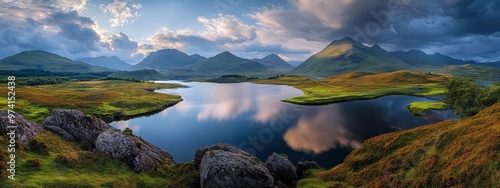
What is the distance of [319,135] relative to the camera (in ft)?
266

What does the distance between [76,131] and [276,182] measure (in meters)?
36.4

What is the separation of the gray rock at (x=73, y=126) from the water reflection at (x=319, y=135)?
46412 millimetres

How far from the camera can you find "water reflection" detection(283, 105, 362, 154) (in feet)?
232

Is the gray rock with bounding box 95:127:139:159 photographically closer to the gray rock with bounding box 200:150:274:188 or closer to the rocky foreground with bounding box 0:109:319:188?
the rocky foreground with bounding box 0:109:319:188

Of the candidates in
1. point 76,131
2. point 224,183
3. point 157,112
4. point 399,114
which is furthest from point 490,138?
point 157,112

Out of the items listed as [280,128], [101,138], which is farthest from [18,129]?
[280,128]

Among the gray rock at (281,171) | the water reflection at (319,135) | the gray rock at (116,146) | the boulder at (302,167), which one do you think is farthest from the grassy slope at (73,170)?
the water reflection at (319,135)

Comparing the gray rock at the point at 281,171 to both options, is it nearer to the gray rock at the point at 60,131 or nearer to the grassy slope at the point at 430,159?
the grassy slope at the point at 430,159

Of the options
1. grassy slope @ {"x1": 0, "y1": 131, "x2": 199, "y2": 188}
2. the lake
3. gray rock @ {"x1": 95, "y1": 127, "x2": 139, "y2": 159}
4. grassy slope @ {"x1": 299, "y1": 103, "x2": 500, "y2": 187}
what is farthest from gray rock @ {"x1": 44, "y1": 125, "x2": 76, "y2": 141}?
grassy slope @ {"x1": 299, "y1": 103, "x2": 500, "y2": 187}

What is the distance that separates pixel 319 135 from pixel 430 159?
155 ft

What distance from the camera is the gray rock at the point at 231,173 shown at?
34094 millimetres

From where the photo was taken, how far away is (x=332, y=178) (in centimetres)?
4347

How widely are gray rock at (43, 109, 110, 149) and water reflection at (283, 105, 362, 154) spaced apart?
1827 inches

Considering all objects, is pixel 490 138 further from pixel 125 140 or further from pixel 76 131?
pixel 76 131
